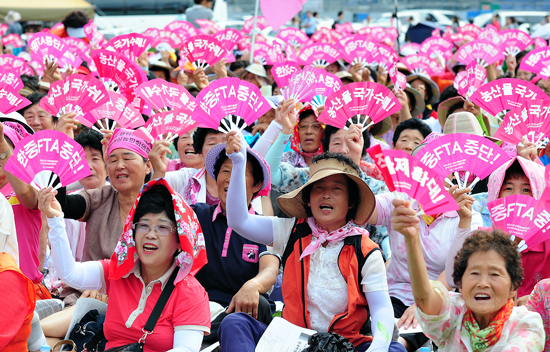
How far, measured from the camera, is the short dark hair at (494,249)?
2.57 meters

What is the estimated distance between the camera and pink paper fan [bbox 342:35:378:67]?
26.0 ft

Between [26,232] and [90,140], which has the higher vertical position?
[90,140]

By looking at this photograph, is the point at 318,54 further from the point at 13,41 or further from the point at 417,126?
the point at 13,41

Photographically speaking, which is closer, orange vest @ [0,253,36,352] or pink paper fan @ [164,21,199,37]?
orange vest @ [0,253,36,352]

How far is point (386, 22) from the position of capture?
17625 mm

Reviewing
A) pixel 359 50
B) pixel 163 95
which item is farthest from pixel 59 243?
pixel 359 50

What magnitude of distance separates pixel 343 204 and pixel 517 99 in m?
2.66

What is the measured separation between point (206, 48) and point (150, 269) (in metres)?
4.26

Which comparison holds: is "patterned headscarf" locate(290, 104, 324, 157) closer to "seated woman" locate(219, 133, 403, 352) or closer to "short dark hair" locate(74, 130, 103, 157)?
"short dark hair" locate(74, 130, 103, 157)

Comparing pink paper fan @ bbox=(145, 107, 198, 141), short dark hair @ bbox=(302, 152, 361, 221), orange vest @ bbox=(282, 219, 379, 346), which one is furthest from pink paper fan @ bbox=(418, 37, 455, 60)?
orange vest @ bbox=(282, 219, 379, 346)

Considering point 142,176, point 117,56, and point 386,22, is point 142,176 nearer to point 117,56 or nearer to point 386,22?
point 117,56

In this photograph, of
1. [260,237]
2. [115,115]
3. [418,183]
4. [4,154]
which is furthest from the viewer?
[115,115]

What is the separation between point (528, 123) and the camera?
4.33 meters

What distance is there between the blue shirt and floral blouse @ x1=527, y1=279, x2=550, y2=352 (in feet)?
4.86
